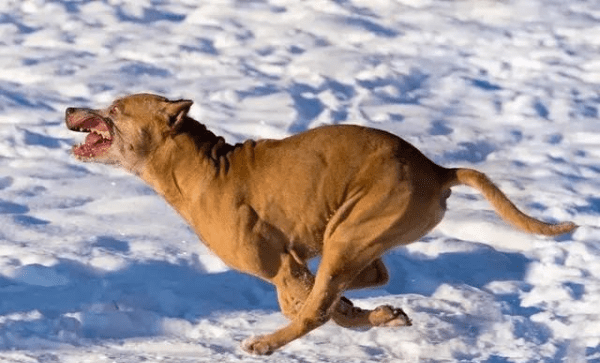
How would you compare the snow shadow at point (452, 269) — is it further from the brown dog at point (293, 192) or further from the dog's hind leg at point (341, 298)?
the brown dog at point (293, 192)

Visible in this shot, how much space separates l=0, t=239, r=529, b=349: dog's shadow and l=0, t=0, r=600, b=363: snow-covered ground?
0.01m

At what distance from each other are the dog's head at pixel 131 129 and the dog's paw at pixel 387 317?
3.91ft

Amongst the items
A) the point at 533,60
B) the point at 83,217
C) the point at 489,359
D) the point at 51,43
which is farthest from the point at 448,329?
Answer: the point at 51,43

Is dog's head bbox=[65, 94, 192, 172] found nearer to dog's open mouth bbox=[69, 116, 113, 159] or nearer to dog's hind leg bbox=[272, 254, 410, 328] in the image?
dog's open mouth bbox=[69, 116, 113, 159]

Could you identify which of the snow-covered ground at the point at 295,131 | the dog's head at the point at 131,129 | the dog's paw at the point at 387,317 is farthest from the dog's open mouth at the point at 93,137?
the dog's paw at the point at 387,317

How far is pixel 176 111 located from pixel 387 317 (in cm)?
129

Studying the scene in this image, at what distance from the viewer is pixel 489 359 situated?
582 cm

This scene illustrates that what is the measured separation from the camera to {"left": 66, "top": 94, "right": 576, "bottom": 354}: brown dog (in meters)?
5.32

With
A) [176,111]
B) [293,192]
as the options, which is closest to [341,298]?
[293,192]

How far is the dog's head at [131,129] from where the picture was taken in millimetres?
5551

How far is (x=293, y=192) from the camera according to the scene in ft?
17.7

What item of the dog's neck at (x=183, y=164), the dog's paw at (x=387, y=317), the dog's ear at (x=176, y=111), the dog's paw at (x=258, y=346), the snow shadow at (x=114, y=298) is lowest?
the snow shadow at (x=114, y=298)

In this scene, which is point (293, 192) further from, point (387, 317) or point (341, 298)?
point (387, 317)

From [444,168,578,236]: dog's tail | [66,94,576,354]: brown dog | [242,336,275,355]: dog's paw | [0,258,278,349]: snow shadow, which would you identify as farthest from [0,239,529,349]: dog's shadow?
[444,168,578,236]: dog's tail
